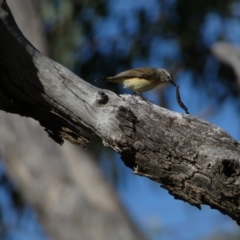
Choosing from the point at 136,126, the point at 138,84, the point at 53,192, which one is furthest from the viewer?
the point at 53,192

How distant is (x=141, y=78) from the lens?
550cm

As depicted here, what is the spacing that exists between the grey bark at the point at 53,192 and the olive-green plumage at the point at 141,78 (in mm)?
4469

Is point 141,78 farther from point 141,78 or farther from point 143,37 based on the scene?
point 143,37

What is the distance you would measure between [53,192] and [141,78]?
4.62 m

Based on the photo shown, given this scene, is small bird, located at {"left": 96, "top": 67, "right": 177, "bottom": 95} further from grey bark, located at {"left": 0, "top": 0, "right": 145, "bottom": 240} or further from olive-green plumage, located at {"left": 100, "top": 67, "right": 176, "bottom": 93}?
grey bark, located at {"left": 0, "top": 0, "right": 145, "bottom": 240}

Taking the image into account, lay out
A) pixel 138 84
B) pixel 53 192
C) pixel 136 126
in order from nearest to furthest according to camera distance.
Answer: pixel 136 126
pixel 138 84
pixel 53 192

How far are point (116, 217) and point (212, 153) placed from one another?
6.52 m

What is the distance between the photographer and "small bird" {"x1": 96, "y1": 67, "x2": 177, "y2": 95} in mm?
5434

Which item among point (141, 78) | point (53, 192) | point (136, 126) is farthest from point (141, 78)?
point (53, 192)

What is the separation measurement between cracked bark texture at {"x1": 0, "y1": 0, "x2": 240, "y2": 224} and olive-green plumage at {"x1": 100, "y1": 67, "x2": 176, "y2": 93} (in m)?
1.54

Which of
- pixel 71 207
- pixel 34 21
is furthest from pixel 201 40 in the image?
pixel 71 207

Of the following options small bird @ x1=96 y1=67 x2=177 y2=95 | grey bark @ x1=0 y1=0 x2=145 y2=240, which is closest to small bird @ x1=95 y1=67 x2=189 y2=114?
small bird @ x1=96 y1=67 x2=177 y2=95

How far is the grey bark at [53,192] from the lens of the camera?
9.85 metres

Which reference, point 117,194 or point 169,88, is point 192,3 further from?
point 117,194
